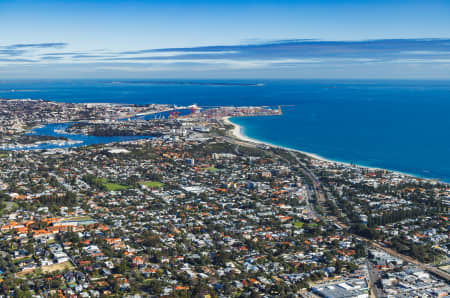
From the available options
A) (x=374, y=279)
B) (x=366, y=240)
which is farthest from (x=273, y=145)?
(x=374, y=279)

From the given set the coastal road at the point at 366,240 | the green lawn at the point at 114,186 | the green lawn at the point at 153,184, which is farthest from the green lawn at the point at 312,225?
the green lawn at the point at 114,186

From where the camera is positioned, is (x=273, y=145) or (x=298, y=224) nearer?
(x=298, y=224)

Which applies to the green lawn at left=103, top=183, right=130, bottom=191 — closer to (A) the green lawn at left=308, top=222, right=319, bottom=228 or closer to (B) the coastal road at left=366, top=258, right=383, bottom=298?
(A) the green lawn at left=308, top=222, right=319, bottom=228

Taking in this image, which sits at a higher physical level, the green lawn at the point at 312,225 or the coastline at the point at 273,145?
the coastline at the point at 273,145

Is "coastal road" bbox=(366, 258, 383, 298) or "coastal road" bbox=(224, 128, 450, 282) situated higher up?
"coastal road" bbox=(224, 128, 450, 282)

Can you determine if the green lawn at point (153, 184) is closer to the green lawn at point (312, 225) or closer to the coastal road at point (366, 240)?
the coastal road at point (366, 240)

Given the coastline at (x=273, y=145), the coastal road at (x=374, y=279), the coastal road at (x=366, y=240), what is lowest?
the coastal road at (x=374, y=279)

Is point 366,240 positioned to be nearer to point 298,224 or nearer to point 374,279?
point 298,224

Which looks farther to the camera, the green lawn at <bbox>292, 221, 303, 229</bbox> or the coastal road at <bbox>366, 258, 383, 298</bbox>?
the green lawn at <bbox>292, 221, 303, 229</bbox>

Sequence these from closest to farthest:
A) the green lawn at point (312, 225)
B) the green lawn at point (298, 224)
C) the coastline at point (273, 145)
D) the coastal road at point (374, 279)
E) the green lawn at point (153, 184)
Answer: the coastal road at point (374, 279) → the green lawn at point (312, 225) → the green lawn at point (298, 224) → the green lawn at point (153, 184) → the coastline at point (273, 145)

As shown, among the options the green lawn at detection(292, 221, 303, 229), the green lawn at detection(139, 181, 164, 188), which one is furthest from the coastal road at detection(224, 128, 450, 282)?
the green lawn at detection(139, 181, 164, 188)

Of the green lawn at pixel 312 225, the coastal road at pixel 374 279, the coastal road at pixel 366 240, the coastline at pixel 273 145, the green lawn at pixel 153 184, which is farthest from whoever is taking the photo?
the coastline at pixel 273 145
